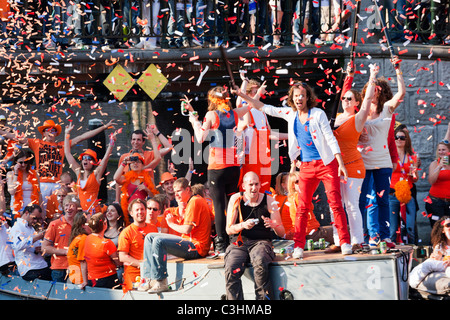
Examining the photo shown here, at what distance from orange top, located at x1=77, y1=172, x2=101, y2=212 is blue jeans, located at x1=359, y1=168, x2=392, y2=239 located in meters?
3.73

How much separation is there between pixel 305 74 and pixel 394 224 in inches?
119

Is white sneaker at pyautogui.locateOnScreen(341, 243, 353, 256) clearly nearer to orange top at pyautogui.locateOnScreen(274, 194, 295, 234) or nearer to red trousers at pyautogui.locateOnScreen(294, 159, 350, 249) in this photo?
red trousers at pyautogui.locateOnScreen(294, 159, 350, 249)

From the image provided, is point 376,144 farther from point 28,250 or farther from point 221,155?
point 28,250

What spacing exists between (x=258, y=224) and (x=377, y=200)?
1.24 m

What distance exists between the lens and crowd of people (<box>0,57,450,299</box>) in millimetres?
8570

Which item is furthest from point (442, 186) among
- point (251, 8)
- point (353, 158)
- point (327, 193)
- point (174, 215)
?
point (251, 8)

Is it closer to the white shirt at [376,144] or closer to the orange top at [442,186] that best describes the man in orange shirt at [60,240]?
the white shirt at [376,144]

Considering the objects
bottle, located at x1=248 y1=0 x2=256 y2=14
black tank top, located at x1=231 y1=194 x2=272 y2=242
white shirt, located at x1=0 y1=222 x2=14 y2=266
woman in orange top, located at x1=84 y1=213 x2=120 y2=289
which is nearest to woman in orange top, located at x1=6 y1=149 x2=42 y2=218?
white shirt, located at x1=0 y1=222 x2=14 y2=266

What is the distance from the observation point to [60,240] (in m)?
10.6

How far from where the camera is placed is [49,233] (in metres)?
10.6
